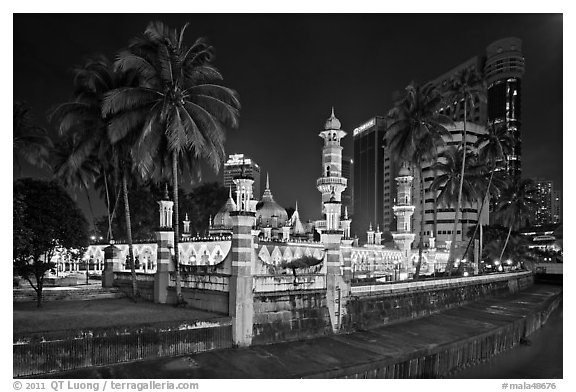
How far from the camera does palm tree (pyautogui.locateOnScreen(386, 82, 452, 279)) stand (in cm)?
3219

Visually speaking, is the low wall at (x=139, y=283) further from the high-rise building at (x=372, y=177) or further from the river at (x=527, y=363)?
the high-rise building at (x=372, y=177)

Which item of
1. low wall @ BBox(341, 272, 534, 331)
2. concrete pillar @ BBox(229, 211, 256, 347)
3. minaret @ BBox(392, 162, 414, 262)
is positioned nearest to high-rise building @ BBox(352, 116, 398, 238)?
minaret @ BBox(392, 162, 414, 262)

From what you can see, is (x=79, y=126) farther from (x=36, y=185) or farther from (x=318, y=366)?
(x=318, y=366)

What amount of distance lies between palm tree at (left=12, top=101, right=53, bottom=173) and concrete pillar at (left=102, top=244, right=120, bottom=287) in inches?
260

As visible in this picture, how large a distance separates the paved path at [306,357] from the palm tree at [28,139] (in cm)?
1089

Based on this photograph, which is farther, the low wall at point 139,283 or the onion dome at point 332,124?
the onion dome at point 332,124

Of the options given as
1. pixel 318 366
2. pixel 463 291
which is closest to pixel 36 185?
pixel 318 366

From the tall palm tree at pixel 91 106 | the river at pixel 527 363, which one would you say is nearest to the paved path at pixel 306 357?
the river at pixel 527 363

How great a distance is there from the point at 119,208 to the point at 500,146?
133ft

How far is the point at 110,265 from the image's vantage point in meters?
23.5

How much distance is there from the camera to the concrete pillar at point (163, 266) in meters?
19.6

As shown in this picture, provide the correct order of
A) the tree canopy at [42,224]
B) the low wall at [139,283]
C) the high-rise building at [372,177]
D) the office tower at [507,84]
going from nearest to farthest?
the tree canopy at [42,224]
the low wall at [139,283]
the office tower at [507,84]
the high-rise building at [372,177]

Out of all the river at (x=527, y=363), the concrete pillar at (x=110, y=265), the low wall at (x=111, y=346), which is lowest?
the river at (x=527, y=363)

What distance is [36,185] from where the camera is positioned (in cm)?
1711
